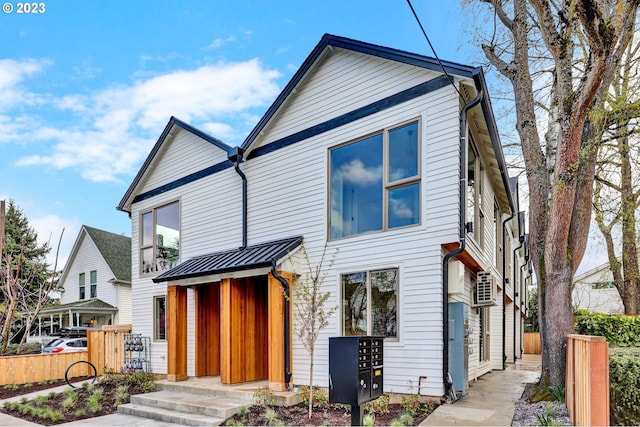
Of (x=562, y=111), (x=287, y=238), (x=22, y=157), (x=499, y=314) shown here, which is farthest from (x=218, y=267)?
(x=22, y=157)

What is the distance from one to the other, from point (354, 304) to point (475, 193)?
3494 millimetres

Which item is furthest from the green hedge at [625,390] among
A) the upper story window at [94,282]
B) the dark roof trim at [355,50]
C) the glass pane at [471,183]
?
the upper story window at [94,282]

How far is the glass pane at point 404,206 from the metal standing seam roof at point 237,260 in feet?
6.92

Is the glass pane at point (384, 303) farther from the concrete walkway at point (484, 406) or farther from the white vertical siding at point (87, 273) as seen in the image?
the white vertical siding at point (87, 273)

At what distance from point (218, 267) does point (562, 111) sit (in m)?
6.95

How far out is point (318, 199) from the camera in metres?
9.39

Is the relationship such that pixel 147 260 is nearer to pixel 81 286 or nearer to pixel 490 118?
pixel 490 118

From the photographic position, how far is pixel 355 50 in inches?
351

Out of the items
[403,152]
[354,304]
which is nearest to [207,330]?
[354,304]

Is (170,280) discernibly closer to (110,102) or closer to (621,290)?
(110,102)

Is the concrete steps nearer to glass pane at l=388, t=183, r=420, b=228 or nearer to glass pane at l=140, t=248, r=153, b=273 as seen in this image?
glass pane at l=388, t=183, r=420, b=228

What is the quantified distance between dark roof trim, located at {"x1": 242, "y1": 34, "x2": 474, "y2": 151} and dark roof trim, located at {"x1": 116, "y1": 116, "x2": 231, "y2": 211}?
1.19 metres

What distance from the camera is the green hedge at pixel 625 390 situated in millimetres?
5953

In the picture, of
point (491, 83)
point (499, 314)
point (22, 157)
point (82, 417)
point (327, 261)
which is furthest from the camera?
point (22, 157)
